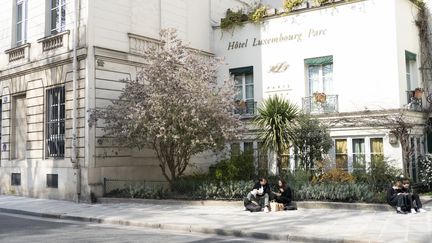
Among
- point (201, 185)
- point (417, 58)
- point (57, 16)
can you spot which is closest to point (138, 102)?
point (201, 185)

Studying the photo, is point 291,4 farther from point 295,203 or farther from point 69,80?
point 69,80

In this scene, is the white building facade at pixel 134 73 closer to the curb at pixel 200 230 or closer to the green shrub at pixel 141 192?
the green shrub at pixel 141 192

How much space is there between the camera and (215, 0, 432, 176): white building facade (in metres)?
18.2

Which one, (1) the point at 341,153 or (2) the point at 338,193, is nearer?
(2) the point at 338,193

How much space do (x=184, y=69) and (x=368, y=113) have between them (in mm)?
7543

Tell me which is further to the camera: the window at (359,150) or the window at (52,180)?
the window at (52,180)

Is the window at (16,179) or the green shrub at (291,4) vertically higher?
the green shrub at (291,4)

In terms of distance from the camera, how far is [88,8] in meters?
17.9

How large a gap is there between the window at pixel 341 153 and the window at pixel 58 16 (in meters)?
12.4

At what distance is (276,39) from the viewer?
832 inches

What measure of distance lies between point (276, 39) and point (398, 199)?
33.8ft

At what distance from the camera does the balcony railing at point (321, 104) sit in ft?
63.4

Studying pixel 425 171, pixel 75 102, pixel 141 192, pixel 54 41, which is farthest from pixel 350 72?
pixel 54 41

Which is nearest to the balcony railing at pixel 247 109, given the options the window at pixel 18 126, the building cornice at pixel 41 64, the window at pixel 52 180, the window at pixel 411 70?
the window at pixel 411 70
